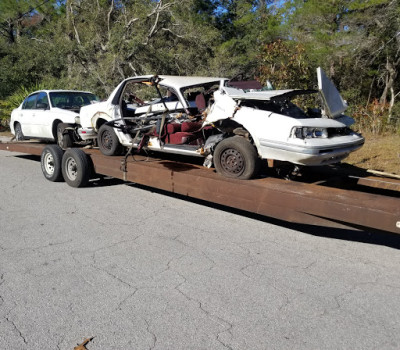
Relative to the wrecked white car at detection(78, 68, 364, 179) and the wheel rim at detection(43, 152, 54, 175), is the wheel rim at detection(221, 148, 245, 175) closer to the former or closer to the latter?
the wrecked white car at detection(78, 68, 364, 179)

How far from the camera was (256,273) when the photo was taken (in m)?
4.02

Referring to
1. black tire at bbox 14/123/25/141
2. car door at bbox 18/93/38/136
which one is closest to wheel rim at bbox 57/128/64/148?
car door at bbox 18/93/38/136

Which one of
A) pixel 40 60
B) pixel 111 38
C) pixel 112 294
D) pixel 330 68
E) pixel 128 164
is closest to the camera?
pixel 112 294

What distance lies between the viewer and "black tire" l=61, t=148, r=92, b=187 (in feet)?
24.2

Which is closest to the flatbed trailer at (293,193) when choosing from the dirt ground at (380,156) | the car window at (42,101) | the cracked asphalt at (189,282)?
the cracked asphalt at (189,282)

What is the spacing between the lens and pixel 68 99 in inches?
383

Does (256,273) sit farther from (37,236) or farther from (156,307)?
(37,236)

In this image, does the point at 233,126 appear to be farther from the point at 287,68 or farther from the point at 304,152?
the point at 287,68

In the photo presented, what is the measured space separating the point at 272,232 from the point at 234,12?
927 inches

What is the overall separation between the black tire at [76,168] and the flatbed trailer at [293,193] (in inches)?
24.1

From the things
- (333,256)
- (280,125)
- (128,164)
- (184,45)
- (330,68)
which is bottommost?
(333,256)

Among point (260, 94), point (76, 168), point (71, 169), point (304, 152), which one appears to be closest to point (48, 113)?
point (71, 169)

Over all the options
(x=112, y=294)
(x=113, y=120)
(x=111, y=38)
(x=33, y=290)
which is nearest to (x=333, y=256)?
(x=112, y=294)

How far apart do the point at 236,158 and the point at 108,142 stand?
3068 mm
